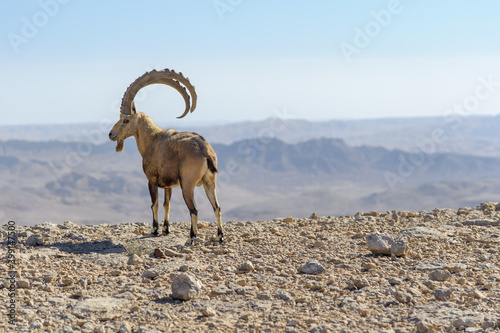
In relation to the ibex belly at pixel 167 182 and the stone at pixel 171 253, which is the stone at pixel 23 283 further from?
the ibex belly at pixel 167 182

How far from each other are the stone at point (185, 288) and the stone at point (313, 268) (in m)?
2.15

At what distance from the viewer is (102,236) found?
1434 centimetres

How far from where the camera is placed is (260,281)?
9.70m

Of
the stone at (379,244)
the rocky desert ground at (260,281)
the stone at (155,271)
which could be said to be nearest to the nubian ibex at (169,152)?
the rocky desert ground at (260,281)

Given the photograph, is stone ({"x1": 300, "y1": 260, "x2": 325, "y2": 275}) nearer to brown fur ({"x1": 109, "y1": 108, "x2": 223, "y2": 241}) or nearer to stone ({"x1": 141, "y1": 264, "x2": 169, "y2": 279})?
stone ({"x1": 141, "y1": 264, "x2": 169, "y2": 279})

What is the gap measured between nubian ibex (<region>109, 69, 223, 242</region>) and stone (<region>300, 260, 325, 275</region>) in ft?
11.2

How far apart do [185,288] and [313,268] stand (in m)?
2.52

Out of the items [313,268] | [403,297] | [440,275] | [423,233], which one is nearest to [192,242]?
[313,268]

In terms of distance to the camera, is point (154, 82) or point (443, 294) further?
point (154, 82)

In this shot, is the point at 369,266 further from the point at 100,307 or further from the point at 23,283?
the point at 23,283

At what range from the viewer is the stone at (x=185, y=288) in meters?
8.72

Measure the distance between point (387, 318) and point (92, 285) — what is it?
15.8ft

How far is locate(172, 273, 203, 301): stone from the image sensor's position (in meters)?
8.72

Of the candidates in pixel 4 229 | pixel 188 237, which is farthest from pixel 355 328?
pixel 4 229
